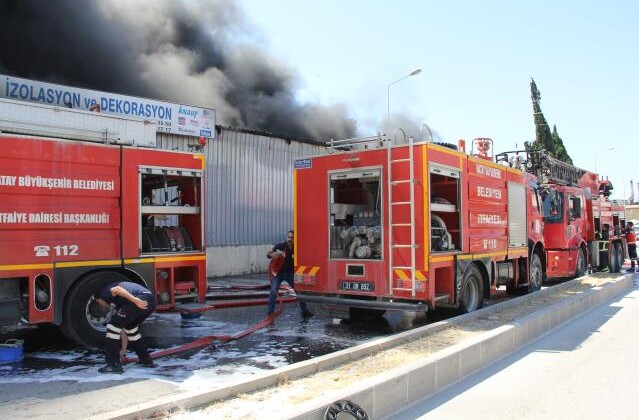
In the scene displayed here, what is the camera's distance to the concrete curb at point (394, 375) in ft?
13.1

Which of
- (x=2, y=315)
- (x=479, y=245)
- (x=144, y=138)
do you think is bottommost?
(x=2, y=315)

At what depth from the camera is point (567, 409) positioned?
15.8ft

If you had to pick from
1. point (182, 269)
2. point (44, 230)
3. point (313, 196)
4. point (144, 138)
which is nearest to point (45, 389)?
point (44, 230)

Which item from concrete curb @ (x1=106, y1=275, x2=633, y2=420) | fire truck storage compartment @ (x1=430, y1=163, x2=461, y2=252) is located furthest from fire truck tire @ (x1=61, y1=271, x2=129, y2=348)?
fire truck storage compartment @ (x1=430, y1=163, x2=461, y2=252)

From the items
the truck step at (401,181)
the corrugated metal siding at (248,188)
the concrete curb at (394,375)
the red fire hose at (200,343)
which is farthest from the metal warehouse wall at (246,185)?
the concrete curb at (394,375)

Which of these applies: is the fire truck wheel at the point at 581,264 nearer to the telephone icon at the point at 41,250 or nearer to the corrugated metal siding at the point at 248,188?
the corrugated metal siding at the point at 248,188

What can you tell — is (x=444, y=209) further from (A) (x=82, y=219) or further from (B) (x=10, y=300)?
(B) (x=10, y=300)

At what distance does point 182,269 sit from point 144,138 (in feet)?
6.39

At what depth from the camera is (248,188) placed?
57.5 ft

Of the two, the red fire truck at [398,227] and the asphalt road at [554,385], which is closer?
the asphalt road at [554,385]

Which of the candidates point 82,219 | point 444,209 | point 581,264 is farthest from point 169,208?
point 581,264

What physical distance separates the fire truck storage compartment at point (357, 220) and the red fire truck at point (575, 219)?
477cm

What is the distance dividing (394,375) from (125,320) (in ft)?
9.56

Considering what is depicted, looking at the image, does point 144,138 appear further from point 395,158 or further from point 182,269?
point 395,158
